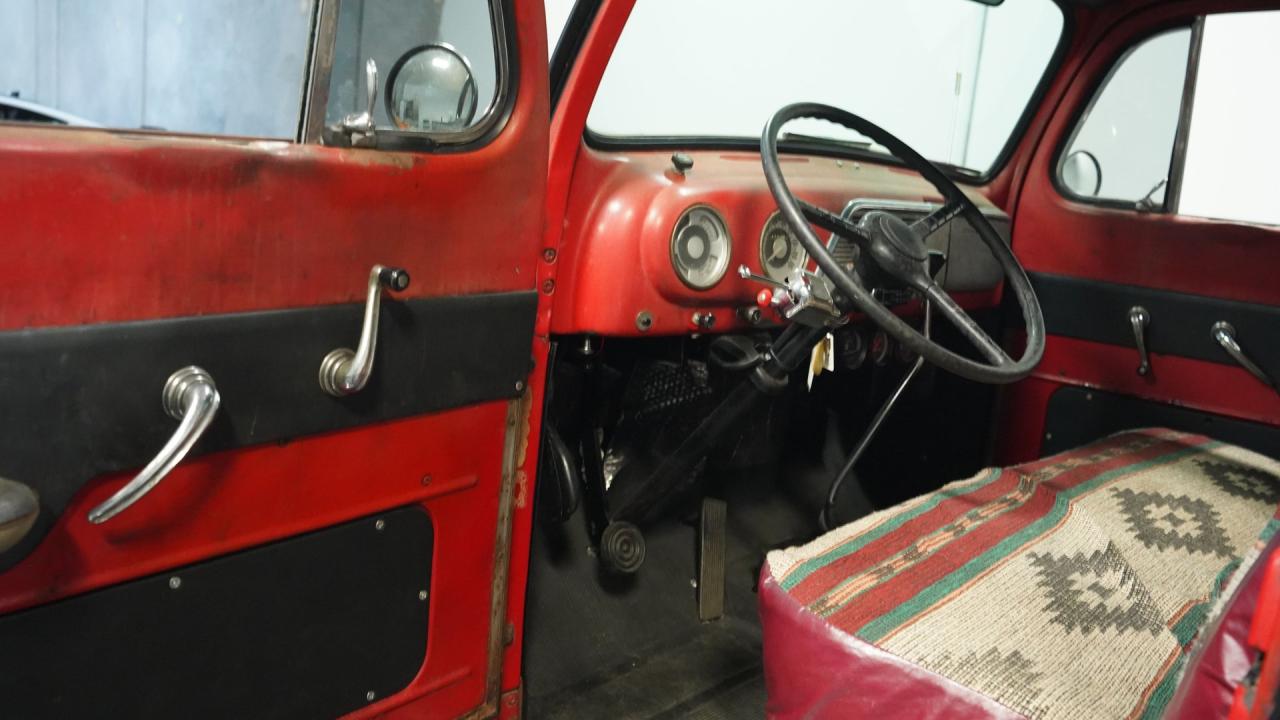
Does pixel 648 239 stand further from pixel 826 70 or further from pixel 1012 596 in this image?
pixel 826 70

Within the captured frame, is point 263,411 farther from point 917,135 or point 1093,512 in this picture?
point 917,135

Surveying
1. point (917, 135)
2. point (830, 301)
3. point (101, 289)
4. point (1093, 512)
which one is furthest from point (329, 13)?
point (917, 135)

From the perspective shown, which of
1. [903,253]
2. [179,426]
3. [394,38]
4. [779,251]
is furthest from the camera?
[779,251]

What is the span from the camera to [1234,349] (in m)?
2.29

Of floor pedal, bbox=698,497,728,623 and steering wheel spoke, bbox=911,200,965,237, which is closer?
steering wheel spoke, bbox=911,200,965,237

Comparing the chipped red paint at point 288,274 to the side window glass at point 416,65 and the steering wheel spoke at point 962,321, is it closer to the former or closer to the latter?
the side window glass at point 416,65

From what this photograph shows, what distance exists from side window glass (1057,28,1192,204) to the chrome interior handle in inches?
11.0

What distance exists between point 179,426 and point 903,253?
1.19 m

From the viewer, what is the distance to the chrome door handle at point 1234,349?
227 cm

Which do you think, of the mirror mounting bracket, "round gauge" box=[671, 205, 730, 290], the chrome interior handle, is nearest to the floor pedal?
"round gauge" box=[671, 205, 730, 290]

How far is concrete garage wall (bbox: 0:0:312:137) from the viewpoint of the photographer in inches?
45.4

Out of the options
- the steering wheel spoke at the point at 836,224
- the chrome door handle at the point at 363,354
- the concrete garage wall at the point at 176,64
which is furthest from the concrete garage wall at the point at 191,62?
the steering wheel spoke at the point at 836,224

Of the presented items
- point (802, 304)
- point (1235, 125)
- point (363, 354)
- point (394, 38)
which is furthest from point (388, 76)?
point (1235, 125)

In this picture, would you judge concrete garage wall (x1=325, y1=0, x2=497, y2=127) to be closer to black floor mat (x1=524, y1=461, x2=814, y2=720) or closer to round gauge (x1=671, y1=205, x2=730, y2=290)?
round gauge (x1=671, y1=205, x2=730, y2=290)
